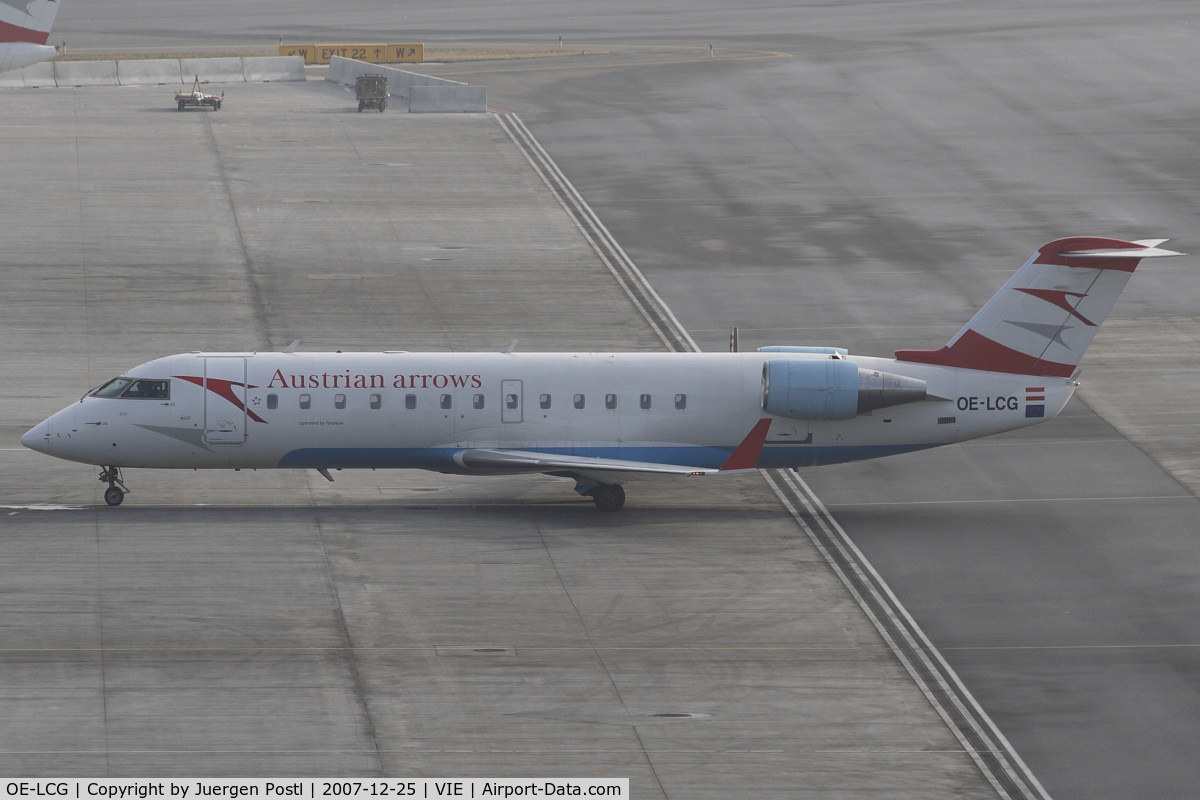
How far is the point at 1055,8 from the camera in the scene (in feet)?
374

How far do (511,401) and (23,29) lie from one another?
38264 mm

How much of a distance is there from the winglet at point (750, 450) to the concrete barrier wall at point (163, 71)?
67.0 m

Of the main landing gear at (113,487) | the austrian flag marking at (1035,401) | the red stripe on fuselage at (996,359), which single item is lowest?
the main landing gear at (113,487)

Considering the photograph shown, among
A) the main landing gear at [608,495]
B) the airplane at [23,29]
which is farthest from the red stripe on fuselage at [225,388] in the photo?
the airplane at [23,29]

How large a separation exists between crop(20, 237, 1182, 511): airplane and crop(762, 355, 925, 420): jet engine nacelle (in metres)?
0.04

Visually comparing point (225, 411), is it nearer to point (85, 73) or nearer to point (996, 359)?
point (996, 359)

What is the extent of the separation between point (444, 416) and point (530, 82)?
59.6 m

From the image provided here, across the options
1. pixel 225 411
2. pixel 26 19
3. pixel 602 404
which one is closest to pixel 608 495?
pixel 602 404

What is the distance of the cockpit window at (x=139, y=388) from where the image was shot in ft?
121

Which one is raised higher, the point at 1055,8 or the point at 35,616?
the point at 1055,8

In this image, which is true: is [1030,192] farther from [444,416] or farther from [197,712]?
[197,712]

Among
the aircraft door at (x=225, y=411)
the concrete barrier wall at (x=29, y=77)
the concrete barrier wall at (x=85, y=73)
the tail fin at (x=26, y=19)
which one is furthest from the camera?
the concrete barrier wall at (x=85, y=73)

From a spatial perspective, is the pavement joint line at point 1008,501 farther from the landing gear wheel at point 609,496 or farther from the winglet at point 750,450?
the landing gear wheel at point 609,496

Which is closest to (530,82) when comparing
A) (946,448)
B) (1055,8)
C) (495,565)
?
(1055,8)
